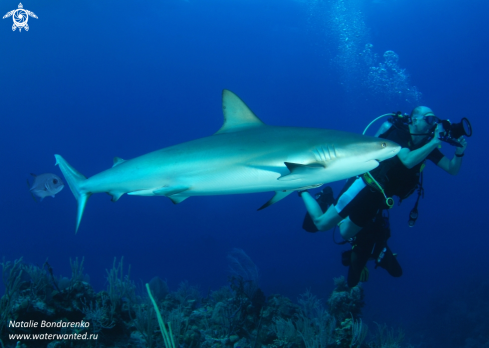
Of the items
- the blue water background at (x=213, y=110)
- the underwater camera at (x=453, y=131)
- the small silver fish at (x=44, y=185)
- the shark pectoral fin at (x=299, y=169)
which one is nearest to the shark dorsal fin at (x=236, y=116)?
the shark pectoral fin at (x=299, y=169)

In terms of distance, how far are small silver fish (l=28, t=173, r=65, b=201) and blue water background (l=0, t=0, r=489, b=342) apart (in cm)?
2483

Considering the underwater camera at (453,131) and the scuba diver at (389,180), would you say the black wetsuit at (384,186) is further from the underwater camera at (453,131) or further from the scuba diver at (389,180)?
the underwater camera at (453,131)

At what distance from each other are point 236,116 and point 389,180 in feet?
9.80

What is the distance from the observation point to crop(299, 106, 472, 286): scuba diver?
13.3 feet

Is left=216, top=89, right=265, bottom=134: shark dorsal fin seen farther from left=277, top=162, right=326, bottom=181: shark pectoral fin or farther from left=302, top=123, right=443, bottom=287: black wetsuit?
left=302, top=123, right=443, bottom=287: black wetsuit

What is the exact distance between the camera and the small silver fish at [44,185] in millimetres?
6363

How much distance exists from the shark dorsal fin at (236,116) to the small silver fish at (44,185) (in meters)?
5.15

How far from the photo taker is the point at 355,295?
816 centimetres

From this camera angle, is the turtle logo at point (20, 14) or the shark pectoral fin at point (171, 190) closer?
the shark pectoral fin at point (171, 190)

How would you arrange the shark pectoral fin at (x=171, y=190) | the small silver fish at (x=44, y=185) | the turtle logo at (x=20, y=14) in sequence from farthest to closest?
the turtle logo at (x=20, y=14) → the small silver fish at (x=44, y=185) → the shark pectoral fin at (x=171, y=190)

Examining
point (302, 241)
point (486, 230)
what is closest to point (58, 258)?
point (302, 241)

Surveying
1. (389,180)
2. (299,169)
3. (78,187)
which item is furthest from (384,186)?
(78,187)

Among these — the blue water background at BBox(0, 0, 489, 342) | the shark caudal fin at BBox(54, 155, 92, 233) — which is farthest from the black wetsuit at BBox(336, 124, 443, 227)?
the blue water background at BBox(0, 0, 489, 342)

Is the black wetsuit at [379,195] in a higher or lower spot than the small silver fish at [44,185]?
lower
